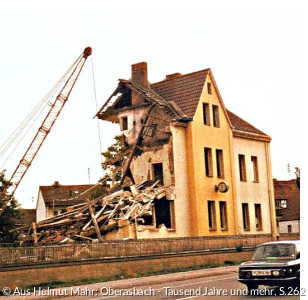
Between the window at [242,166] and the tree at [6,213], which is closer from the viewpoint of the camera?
the window at [242,166]

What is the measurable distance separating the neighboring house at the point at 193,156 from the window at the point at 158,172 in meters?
0.06

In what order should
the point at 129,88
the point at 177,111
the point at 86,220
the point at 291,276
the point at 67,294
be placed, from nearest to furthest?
the point at 291,276 → the point at 67,294 → the point at 86,220 → the point at 177,111 → the point at 129,88

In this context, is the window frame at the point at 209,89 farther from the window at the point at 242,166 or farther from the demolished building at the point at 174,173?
the window at the point at 242,166

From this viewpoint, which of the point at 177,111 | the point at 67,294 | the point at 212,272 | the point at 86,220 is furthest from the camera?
the point at 177,111

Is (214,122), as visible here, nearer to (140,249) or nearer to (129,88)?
(129,88)

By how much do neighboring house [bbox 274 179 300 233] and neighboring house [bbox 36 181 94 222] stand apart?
1140 inches

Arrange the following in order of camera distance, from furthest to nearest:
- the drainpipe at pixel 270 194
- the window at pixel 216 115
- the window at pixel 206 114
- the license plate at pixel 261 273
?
1. the drainpipe at pixel 270 194
2. the window at pixel 216 115
3. the window at pixel 206 114
4. the license plate at pixel 261 273

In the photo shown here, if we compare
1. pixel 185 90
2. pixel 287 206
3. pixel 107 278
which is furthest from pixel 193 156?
pixel 287 206

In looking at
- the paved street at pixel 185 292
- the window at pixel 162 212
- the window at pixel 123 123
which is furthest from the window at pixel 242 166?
the paved street at pixel 185 292

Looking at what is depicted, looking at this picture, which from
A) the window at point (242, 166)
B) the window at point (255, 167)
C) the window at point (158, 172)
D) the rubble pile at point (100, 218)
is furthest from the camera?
the window at point (255, 167)

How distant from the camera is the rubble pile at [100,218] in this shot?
32250 mm

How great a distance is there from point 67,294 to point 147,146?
19524mm

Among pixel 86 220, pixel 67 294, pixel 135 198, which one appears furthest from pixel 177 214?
pixel 67 294

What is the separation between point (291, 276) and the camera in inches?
618
